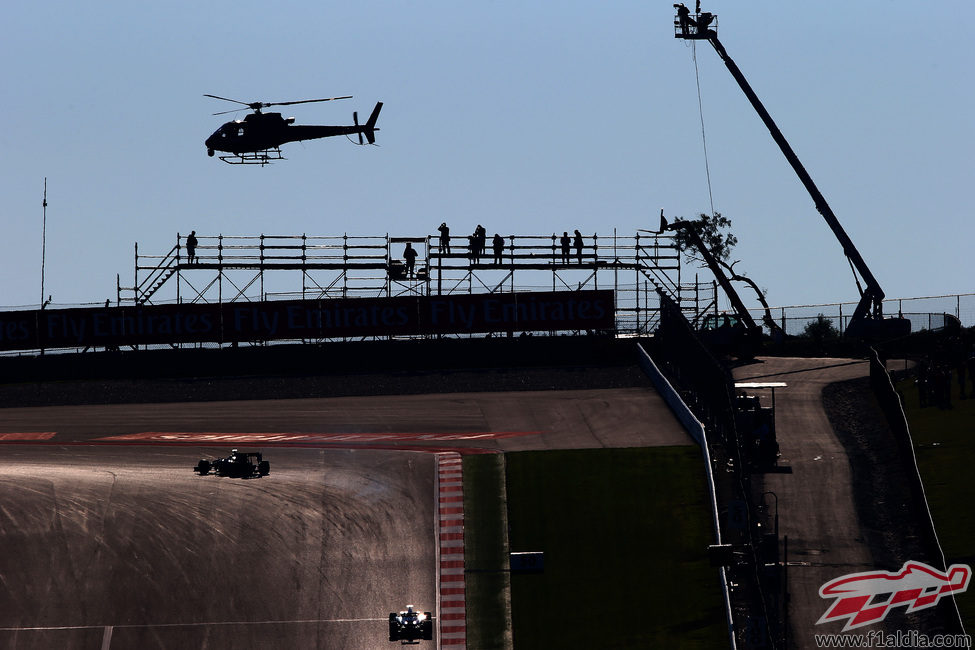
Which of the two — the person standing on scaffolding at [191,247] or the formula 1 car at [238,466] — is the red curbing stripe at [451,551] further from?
the person standing on scaffolding at [191,247]

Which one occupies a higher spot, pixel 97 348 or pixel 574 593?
pixel 97 348

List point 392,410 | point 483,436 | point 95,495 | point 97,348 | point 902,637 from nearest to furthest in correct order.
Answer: point 902,637, point 95,495, point 483,436, point 392,410, point 97,348

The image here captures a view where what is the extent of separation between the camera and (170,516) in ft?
119

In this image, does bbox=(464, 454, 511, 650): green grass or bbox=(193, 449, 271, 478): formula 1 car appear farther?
bbox=(193, 449, 271, 478): formula 1 car

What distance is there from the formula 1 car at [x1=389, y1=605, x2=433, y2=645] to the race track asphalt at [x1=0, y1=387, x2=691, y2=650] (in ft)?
1.93

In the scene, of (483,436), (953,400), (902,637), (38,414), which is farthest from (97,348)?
(902,637)

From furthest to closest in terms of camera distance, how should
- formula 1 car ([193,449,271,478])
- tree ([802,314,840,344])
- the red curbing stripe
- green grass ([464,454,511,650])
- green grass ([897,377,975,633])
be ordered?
tree ([802,314,840,344])
formula 1 car ([193,449,271,478])
green grass ([897,377,975,633])
green grass ([464,454,511,650])
the red curbing stripe

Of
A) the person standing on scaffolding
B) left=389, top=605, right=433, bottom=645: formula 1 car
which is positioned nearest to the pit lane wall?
the person standing on scaffolding

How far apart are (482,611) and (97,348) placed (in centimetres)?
3101

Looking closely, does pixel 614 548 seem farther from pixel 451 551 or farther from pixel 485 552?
pixel 451 551

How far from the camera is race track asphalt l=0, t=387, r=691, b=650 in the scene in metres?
31.0

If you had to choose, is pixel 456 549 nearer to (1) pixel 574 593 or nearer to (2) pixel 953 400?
(1) pixel 574 593

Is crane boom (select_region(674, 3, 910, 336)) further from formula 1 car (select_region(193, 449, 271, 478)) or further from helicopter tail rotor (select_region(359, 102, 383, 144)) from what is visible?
formula 1 car (select_region(193, 449, 271, 478))

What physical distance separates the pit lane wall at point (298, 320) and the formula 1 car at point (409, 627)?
29051mm
